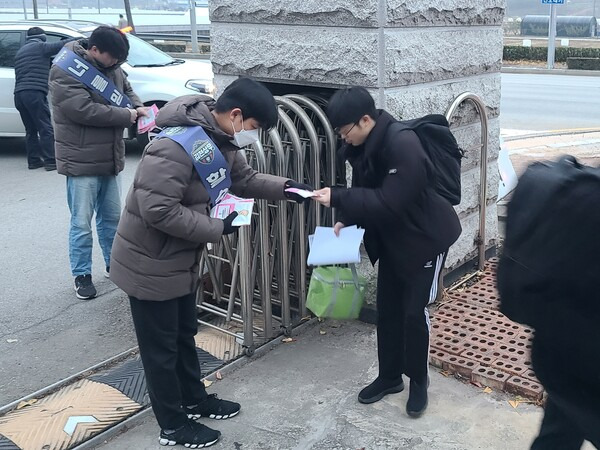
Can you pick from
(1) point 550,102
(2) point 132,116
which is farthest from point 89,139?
(1) point 550,102

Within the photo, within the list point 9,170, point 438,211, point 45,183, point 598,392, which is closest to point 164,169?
point 438,211

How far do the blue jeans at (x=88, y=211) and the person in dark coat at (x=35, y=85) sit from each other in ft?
14.4

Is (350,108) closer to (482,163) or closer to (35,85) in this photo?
(482,163)

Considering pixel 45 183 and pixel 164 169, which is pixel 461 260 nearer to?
pixel 164 169

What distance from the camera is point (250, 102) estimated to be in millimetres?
3084

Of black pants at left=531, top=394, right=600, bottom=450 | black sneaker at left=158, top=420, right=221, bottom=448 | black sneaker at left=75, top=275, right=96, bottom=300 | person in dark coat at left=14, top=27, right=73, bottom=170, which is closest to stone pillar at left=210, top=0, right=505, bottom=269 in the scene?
black sneaker at left=75, top=275, right=96, bottom=300

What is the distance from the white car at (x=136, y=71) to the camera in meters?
9.50

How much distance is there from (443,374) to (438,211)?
1.03 m

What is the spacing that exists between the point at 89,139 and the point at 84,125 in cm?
10

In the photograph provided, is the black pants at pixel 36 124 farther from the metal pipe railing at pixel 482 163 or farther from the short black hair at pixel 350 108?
the short black hair at pixel 350 108

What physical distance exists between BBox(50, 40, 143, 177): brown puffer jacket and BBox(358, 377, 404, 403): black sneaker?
2.52 meters

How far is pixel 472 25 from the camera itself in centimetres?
485

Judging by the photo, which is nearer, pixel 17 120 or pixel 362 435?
pixel 362 435

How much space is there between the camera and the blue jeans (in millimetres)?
5066
